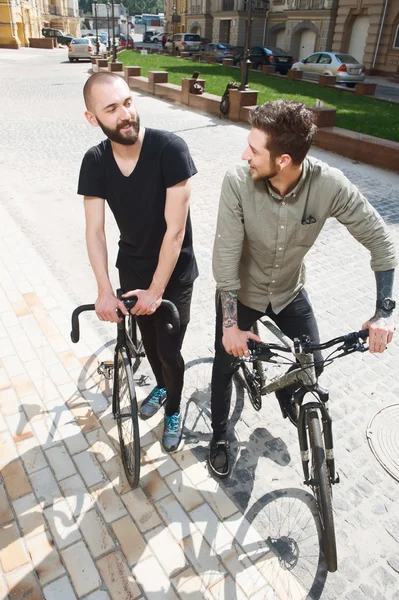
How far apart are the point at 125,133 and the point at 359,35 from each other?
123 feet

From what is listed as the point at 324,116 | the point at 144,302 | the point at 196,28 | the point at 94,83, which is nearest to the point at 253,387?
the point at 144,302

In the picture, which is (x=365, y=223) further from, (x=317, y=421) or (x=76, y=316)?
(x=76, y=316)

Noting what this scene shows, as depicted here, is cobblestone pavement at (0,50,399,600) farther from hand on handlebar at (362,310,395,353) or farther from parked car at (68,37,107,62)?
parked car at (68,37,107,62)

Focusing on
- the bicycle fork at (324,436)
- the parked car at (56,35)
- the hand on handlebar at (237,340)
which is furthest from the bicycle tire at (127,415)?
the parked car at (56,35)

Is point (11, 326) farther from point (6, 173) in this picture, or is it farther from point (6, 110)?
point (6, 110)

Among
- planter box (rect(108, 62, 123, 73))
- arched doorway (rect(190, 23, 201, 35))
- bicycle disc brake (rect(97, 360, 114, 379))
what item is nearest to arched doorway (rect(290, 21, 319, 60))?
arched doorway (rect(190, 23, 201, 35))

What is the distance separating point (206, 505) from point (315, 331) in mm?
1278

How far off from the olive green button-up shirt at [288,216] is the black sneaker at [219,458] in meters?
1.26

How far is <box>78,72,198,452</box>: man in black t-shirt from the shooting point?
2.56m

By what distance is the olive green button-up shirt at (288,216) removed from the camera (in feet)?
7.91

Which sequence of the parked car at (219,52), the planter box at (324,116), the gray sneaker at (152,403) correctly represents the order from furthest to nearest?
the parked car at (219,52) → the planter box at (324,116) → the gray sneaker at (152,403)

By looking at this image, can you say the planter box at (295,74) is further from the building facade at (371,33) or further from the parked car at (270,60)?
the building facade at (371,33)

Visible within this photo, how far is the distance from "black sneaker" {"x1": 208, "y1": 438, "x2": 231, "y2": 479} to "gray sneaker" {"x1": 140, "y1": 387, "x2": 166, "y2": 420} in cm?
61

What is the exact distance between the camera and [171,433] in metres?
3.39
